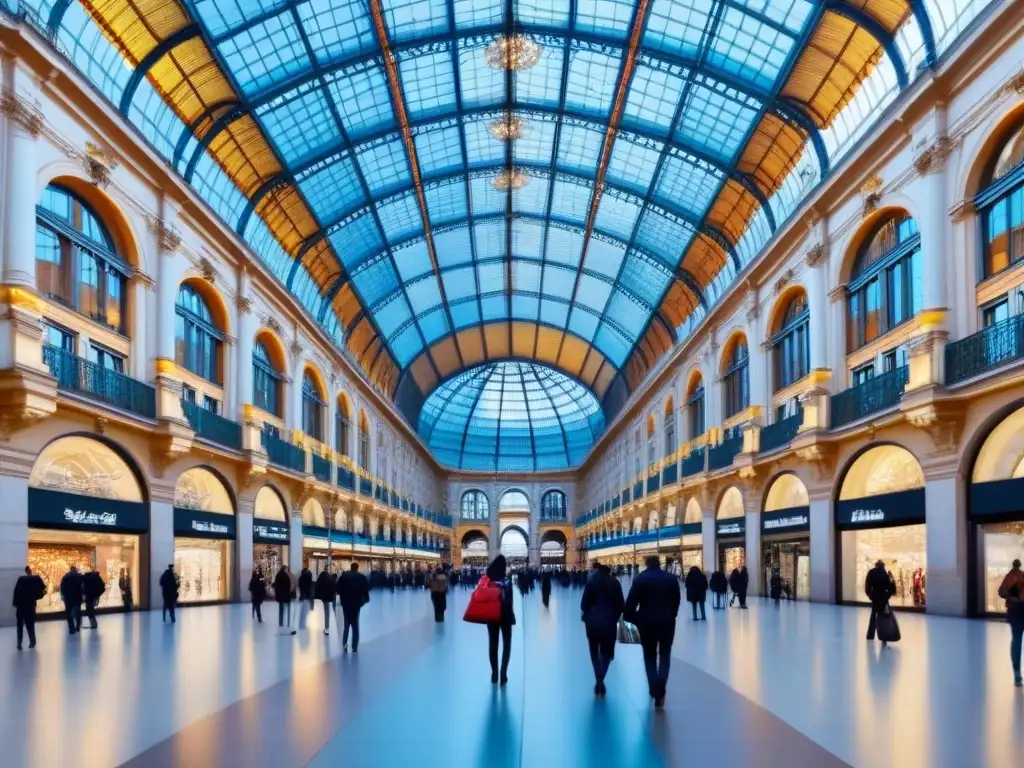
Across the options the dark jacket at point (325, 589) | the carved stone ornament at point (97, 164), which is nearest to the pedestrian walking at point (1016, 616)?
the dark jacket at point (325, 589)

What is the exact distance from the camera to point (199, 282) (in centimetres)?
3350

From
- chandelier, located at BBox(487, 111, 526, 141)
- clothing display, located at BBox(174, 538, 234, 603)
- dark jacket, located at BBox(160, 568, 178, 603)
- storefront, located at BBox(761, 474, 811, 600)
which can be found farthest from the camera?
chandelier, located at BBox(487, 111, 526, 141)

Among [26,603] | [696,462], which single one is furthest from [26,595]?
[696,462]

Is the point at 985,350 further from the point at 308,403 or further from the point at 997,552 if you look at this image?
the point at 308,403

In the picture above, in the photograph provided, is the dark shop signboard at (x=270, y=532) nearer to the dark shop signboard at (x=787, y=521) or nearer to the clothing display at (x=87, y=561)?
the clothing display at (x=87, y=561)

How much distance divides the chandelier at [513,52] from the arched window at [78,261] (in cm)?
1600

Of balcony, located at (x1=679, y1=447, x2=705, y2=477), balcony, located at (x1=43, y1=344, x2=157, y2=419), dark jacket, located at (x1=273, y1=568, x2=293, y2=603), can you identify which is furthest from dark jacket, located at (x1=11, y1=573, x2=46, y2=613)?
balcony, located at (x1=679, y1=447, x2=705, y2=477)

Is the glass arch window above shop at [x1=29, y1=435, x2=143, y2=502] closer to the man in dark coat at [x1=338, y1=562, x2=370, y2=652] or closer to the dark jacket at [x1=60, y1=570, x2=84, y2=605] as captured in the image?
the dark jacket at [x1=60, y1=570, x2=84, y2=605]

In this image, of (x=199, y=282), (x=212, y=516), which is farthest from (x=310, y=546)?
(x=199, y=282)

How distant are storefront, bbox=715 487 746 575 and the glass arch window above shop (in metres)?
23.9

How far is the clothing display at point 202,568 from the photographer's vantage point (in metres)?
31.7

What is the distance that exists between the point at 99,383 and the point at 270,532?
1562 centimetres

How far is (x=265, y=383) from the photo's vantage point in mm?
41875

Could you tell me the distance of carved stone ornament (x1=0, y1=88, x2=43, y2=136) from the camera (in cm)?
2109
